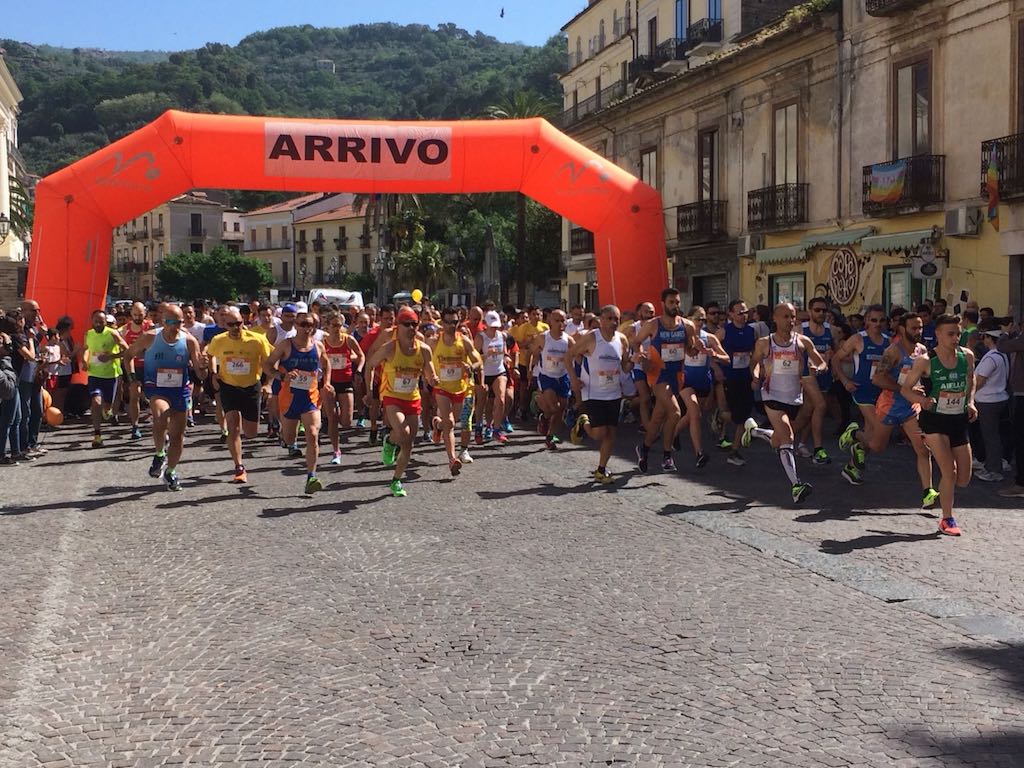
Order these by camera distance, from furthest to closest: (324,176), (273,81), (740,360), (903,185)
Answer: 1. (273,81)
2. (903,185)
3. (324,176)
4. (740,360)

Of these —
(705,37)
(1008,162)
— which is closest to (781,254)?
(1008,162)

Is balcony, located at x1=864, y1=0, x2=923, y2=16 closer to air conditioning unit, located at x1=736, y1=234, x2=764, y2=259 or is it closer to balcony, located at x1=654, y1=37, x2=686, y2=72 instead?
air conditioning unit, located at x1=736, y1=234, x2=764, y2=259

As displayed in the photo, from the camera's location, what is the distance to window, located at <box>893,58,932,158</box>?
68.8ft

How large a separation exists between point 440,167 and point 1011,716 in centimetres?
1416

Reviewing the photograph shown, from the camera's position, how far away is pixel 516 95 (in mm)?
49688

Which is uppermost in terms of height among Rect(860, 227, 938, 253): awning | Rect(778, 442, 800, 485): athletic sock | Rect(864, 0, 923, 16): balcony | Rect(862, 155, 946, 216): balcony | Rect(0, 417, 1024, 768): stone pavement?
Rect(864, 0, 923, 16): balcony

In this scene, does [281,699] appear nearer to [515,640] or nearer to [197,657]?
[197,657]

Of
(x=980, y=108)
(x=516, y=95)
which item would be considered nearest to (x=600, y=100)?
(x=516, y=95)

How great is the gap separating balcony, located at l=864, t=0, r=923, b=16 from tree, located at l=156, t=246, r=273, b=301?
69221 mm

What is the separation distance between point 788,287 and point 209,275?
66.7 meters

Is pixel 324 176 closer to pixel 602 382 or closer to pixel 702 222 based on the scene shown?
pixel 602 382

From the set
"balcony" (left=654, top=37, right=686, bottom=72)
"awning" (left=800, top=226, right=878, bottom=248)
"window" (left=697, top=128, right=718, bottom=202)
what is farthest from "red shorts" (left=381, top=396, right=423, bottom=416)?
Answer: "balcony" (left=654, top=37, right=686, bottom=72)

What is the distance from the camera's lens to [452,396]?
12.2m

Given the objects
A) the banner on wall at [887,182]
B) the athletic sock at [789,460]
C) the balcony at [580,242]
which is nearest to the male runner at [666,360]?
the athletic sock at [789,460]
